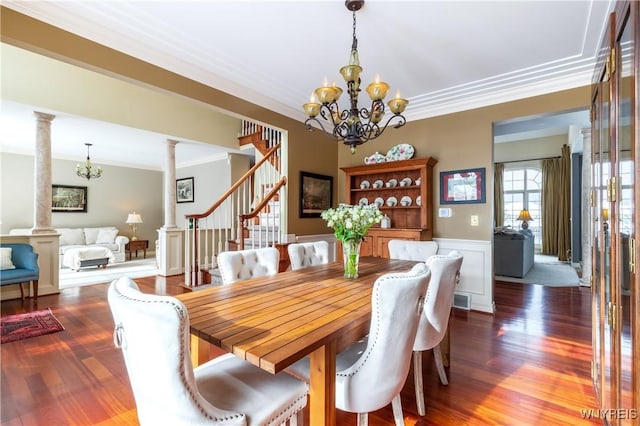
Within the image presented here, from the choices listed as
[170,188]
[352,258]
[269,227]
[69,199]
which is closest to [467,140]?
[352,258]

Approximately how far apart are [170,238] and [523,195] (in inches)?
377

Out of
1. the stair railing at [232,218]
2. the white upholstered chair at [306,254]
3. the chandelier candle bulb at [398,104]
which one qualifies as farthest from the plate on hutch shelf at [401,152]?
the chandelier candle bulb at [398,104]

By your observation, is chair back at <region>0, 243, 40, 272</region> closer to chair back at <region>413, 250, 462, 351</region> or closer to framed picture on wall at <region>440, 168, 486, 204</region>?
chair back at <region>413, 250, 462, 351</region>

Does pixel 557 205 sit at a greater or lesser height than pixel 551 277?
greater

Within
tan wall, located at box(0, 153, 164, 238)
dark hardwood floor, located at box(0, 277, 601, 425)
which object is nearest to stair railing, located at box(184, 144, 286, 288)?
dark hardwood floor, located at box(0, 277, 601, 425)

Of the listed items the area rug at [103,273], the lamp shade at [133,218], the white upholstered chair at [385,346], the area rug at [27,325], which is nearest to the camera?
the white upholstered chair at [385,346]

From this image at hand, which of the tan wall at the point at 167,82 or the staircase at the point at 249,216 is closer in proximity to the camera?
the tan wall at the point at 167,82

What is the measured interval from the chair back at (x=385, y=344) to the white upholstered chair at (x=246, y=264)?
1.13 meters

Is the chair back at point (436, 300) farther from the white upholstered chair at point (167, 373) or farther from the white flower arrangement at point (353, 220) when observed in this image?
the white upholstered chair at point (167, 373)

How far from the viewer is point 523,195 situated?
874 cm

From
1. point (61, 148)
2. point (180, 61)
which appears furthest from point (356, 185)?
point (61, 148)

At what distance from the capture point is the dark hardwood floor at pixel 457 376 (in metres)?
1.79

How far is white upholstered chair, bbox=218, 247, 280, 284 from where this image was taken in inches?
84.0

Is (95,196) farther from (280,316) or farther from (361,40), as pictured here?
(280,316)
